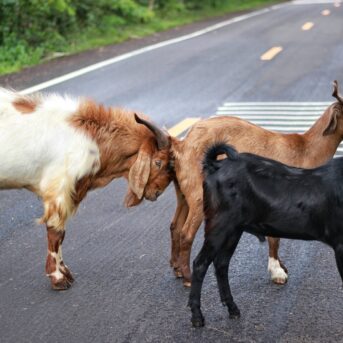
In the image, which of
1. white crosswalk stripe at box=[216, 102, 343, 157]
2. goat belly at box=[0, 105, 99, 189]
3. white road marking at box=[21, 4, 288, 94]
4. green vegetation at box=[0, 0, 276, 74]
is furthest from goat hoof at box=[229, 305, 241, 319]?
green vegetation at box=[0, 0, 276, 74]

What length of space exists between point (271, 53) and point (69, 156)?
11508mm

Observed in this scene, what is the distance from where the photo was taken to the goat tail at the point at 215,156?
5004mm

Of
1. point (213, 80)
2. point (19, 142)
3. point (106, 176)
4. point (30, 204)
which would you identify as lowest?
point (213, 80)

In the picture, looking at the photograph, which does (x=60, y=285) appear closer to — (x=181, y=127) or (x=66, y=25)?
(x=181, y=127)

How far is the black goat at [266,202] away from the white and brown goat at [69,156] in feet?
2.72

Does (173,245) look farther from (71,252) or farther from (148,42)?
(148,42)

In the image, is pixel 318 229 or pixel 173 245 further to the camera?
pixel 173 245

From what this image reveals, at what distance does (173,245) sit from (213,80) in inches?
318

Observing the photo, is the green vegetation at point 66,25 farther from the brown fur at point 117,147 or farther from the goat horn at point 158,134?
the goat horn at point 158,134

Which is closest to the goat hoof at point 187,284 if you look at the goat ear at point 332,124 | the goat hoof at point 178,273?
the goat hoof at point 178,273

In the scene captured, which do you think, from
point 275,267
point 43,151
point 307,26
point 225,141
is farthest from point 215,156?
point 307,26

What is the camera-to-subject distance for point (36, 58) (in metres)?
15.7

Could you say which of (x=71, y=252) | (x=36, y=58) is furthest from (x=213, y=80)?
(x=71, y=252)

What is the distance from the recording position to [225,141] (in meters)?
5.71
